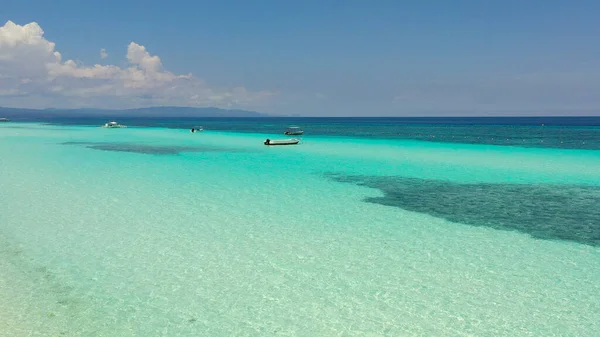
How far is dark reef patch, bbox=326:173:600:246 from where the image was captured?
13889 mm

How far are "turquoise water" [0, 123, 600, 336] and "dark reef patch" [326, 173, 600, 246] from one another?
0.10m

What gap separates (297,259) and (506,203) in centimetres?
1060

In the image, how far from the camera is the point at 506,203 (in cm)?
1766

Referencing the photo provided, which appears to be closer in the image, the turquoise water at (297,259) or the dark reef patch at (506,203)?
the turquoise water at (297,259)

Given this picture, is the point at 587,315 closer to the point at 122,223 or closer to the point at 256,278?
the point at 256,278

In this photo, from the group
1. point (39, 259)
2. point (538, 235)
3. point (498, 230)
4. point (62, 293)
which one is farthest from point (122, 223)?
point (538, 235)

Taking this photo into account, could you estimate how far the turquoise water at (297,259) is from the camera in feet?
25.5

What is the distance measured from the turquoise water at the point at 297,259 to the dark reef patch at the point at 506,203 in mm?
100

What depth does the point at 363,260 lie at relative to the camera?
1080 cm

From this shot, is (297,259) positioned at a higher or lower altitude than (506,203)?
lower

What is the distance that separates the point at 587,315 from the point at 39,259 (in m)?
11.5

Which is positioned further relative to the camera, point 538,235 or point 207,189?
point 207,189

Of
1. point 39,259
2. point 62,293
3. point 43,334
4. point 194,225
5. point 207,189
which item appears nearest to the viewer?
point 43,334

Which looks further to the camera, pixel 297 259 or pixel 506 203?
pixel 506 203
